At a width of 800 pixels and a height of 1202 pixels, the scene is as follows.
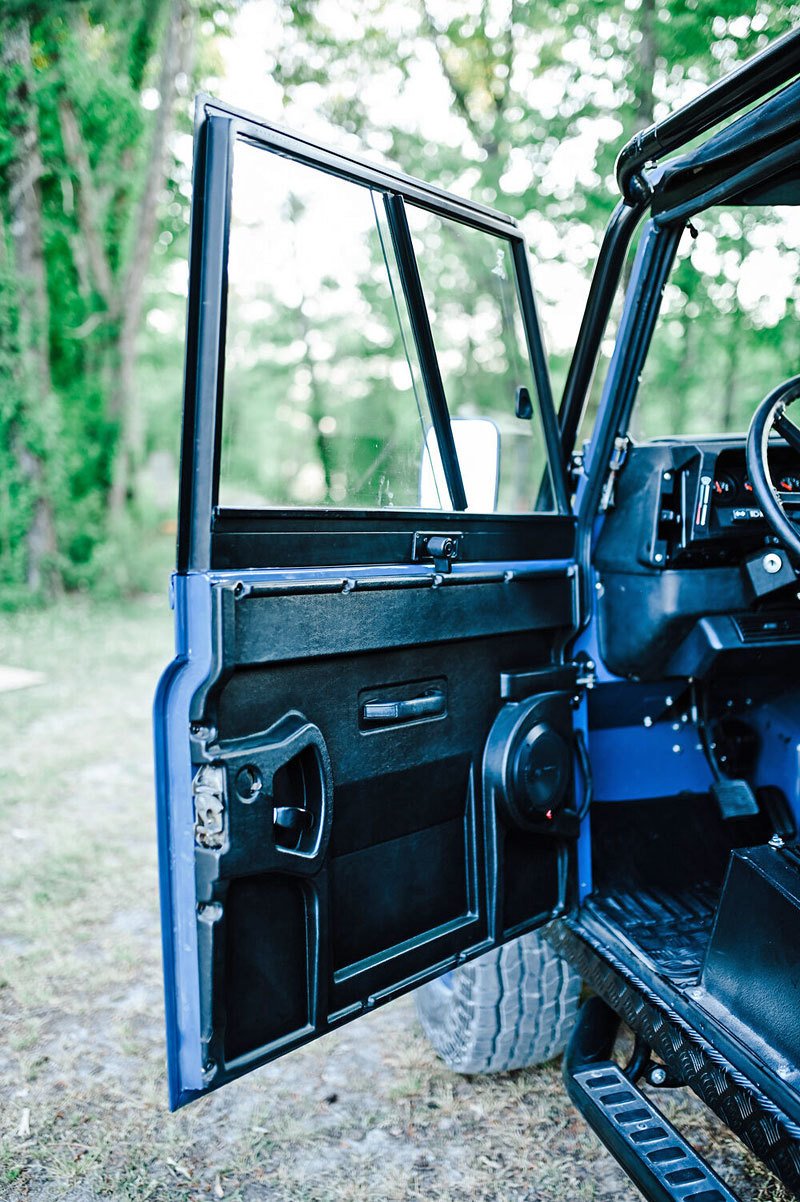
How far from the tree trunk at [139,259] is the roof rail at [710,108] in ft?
36.4

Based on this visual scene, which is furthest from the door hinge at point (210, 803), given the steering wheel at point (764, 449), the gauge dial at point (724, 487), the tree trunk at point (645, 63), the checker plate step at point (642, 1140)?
the tree trunk at point (645, 63)

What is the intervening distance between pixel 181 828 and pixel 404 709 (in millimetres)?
519

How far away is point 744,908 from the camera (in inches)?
72.2

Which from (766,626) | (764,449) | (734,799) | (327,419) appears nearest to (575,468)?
(764,449)

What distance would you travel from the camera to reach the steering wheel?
6.12 feet

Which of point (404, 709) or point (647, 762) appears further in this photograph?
point (647, 762)

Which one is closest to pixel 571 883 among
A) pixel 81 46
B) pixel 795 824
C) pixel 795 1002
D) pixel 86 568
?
pixel 795 1002

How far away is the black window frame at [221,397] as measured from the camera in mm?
1538

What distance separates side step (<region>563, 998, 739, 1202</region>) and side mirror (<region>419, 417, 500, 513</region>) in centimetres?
122

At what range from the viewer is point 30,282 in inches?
423

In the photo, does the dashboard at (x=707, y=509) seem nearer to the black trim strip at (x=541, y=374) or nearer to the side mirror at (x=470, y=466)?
the black trim strip at (x=541, y=374)

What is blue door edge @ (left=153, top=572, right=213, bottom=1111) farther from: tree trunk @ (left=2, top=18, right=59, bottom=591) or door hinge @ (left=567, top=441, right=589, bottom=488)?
tree trunk @ (left=2, top=18, right=59, bottom=591)

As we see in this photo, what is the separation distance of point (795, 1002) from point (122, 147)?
12886mm

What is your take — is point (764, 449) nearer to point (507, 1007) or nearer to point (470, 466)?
point (470, 466)
